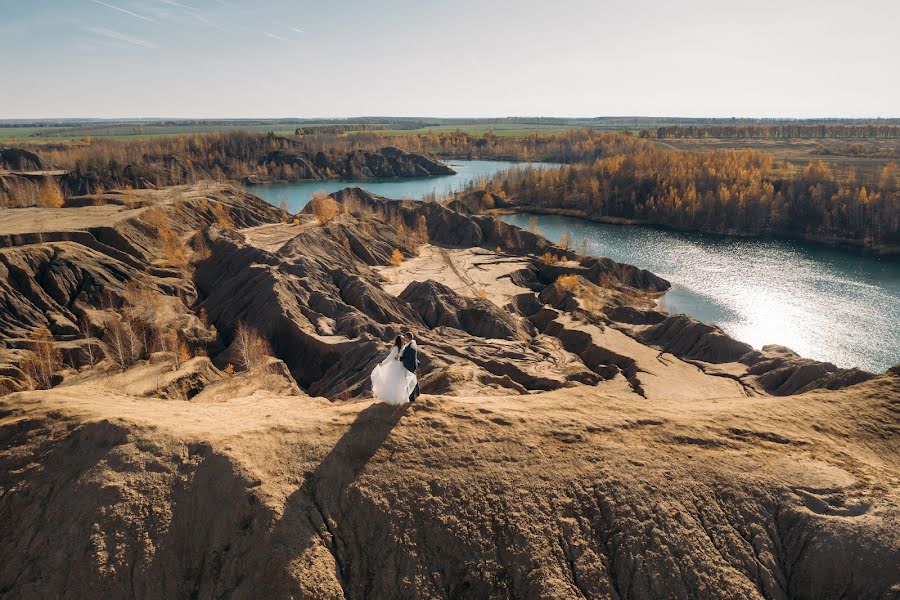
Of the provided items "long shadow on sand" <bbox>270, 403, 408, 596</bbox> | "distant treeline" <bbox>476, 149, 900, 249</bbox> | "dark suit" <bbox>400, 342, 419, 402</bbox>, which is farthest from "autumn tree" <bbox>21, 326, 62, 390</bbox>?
"distant treeline" <bbox>476, 149, 900, 249</bbox>

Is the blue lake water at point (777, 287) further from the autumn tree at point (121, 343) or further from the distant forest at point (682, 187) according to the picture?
the autumn tree at point (121, 343)

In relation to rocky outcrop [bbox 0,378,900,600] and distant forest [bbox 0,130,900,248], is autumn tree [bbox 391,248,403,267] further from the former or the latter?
rocky outcrop [bbox 0,378,900,600]

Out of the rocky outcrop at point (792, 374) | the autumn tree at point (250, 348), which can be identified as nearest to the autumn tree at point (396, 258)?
the autumn tree at point (250, 348)

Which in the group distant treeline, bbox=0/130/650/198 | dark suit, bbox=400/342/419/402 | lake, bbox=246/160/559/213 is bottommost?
lake, bbox=246/160/559/213

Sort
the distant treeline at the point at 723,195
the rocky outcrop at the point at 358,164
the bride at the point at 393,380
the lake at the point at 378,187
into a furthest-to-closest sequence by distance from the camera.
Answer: the rocky outcrop at the point at 358,164 < the lake at the point at 378,187 < the distant treeline at the point at 723,195 < the bride at the point at 393,380

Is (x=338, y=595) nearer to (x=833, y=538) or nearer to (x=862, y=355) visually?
(x=833, y=538)
